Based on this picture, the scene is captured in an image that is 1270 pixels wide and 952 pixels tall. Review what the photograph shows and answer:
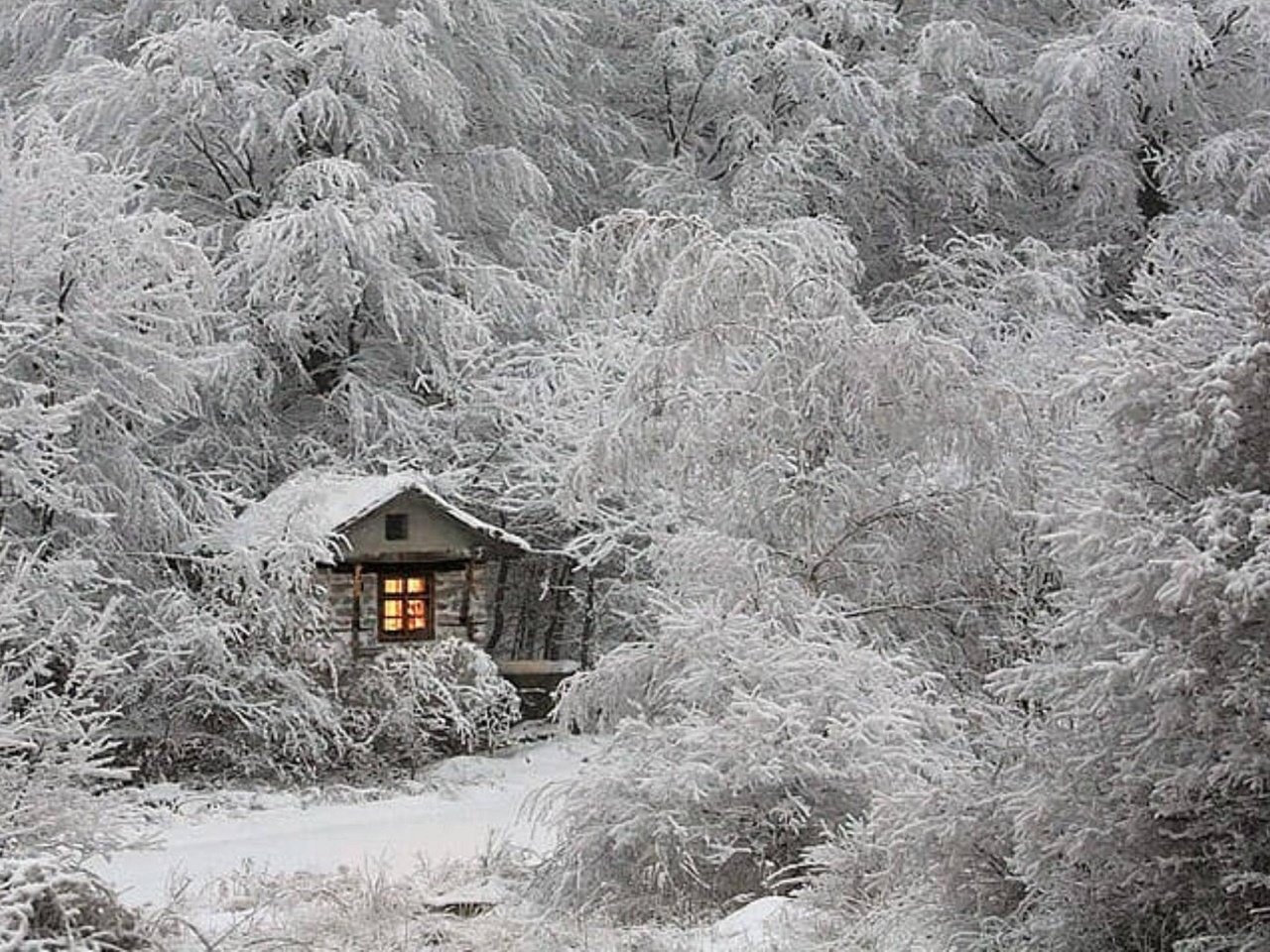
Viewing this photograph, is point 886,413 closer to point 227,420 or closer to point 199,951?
point 199,951

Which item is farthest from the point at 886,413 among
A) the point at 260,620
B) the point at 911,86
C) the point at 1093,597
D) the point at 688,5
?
the point at 688,5

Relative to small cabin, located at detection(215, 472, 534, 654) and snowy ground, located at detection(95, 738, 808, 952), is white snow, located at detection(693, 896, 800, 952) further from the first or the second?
small cabin, located at detection(215, 472, 534, 654)

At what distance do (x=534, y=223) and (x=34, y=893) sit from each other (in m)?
15.5

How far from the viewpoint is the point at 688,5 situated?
22062mm

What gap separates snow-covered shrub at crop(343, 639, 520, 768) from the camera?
15.6 metres

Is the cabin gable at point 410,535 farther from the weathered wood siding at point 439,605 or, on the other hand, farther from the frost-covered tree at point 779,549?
the frost-covered tree at point 779,549

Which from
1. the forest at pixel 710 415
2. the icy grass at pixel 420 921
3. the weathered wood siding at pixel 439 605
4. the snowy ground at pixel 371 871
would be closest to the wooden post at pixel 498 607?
the forest at pixel 710 415

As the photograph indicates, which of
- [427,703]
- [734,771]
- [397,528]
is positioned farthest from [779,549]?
[397,528]

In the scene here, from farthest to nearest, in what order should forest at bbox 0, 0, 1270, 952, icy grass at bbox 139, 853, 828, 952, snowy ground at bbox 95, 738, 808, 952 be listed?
snowy ground at bbox 95, 738, 808, 952, icy grass at bbox 139, 853, 828, 952, forest at bbox 0, 0, 1270, 952

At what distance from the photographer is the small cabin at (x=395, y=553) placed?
16.1 metres

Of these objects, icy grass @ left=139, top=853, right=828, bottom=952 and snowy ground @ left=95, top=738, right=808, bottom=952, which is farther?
snowy ground @ left=95, top=738, right=808, bottom=952

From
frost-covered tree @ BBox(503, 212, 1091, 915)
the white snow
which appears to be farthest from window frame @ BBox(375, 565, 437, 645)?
the white snow

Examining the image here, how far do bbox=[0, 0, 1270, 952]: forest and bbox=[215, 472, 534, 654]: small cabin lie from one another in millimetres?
625

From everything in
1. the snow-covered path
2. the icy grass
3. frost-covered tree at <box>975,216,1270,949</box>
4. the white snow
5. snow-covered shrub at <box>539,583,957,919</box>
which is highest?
frost-covered tree at <box>975,216,1270,949</box>
